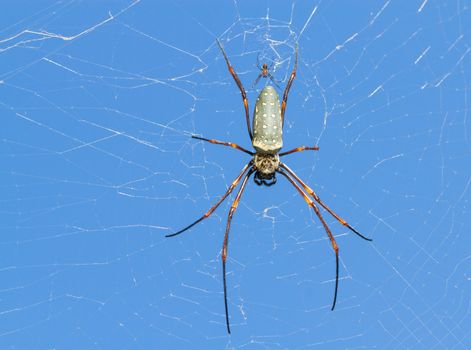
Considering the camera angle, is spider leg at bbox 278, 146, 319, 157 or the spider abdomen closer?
the spider abdomen

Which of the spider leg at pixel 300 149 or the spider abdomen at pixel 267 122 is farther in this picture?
the spider leg at pixel 300 149

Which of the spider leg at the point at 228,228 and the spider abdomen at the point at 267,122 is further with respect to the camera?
the spider leg at the point at 228,228

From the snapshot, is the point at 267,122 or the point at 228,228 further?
the point at 228,228

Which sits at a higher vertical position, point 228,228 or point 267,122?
point 267,122

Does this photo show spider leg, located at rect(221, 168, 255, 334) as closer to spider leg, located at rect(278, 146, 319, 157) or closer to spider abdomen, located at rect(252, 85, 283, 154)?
spider leg, located at rect(278, 146, 319, 157)

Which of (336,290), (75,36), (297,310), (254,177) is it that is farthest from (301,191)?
(75,36)

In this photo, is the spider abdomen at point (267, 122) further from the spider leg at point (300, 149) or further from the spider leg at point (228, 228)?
the spider leg at point (228, 228)

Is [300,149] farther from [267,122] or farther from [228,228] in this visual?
[228,228]
